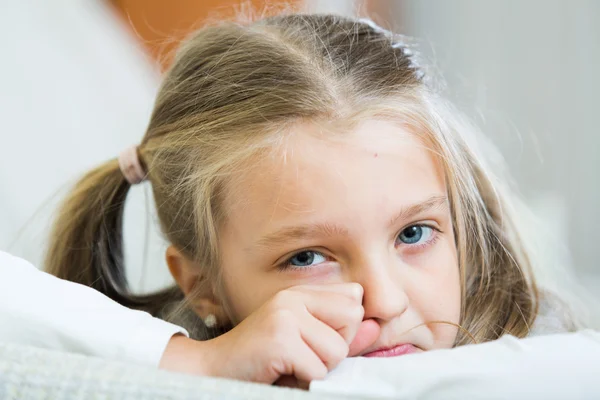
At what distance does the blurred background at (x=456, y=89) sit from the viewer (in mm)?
1567

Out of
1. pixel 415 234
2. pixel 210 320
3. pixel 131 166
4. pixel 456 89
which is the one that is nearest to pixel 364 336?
pixel 415 234

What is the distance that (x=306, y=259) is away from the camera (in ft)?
2.54

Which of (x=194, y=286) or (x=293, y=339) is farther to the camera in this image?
(x=194, y=286)

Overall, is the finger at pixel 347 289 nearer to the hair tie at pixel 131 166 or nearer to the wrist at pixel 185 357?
the wrist at pixel 185 357

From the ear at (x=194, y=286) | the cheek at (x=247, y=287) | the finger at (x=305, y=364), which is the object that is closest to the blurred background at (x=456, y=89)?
the ear at (x=194, y=286)

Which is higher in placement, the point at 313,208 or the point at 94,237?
the point at 313,208

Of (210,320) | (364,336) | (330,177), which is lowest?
(210,320)

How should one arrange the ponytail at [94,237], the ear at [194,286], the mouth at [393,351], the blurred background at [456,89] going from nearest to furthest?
the mouth at [393,351]
the ear at [194,286]
the ponytail at [94,237]
the blurred background at [456,89]

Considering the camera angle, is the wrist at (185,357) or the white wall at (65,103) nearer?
the wrist at (185,357)

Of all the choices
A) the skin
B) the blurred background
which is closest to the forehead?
the skin

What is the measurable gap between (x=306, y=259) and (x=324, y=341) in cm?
17

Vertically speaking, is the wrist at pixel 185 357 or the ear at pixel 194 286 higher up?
the wrist at pixel 185 357

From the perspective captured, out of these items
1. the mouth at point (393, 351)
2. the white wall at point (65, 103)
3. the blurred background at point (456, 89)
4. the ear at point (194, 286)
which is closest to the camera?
the mouth at point (393, 351)

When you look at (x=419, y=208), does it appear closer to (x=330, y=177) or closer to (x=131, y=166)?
(x=330, y=177)
